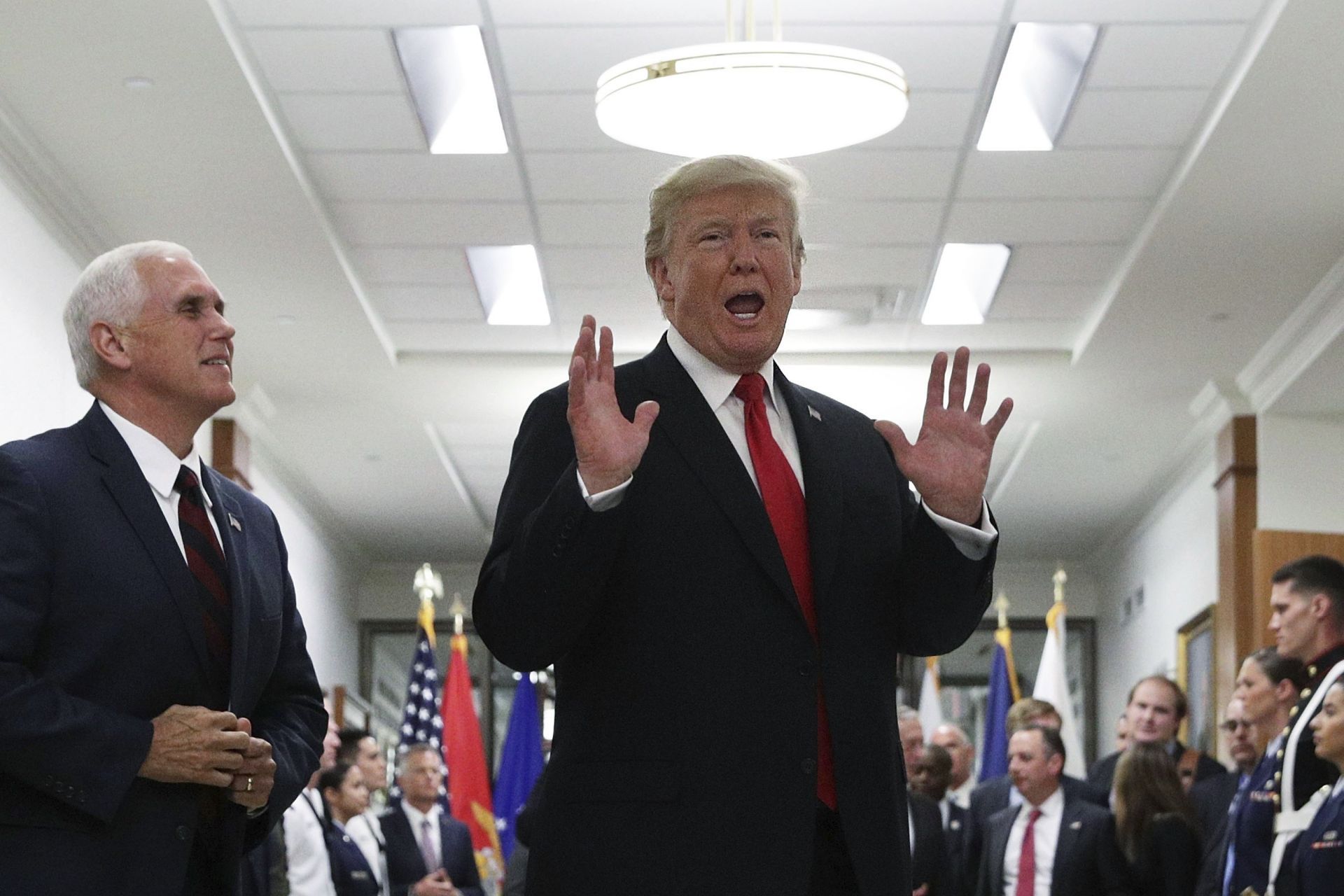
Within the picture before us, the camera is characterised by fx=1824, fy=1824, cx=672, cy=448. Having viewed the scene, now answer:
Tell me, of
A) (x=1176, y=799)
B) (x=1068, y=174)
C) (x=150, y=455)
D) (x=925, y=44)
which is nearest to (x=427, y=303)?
(x=1068, y=174)

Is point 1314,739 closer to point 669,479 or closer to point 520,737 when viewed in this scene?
point 669,479

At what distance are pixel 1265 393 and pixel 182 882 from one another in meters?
9.31

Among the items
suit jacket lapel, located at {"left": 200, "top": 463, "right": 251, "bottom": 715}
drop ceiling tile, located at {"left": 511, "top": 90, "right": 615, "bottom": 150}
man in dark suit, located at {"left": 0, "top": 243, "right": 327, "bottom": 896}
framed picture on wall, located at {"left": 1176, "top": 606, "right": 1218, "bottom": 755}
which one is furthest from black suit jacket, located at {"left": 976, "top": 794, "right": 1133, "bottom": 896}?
suit jacket lapel, located at {"left": 200, "top": 463, "right": 251, "bottom": 715}

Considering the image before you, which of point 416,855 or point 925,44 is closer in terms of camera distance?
point 925,44

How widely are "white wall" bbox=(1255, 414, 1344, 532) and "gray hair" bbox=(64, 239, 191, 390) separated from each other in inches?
361

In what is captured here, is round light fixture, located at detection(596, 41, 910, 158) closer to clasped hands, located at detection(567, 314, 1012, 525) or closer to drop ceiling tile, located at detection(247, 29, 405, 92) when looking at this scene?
drop ceiling tile, located at detection(247, 29, 405, 92)

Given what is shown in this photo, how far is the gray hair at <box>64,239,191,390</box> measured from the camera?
2832 mm

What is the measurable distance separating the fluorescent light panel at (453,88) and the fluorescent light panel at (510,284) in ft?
4.57

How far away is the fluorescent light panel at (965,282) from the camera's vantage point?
9.26m

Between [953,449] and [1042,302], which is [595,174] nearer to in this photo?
[1042,302]

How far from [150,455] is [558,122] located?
4.75 metres

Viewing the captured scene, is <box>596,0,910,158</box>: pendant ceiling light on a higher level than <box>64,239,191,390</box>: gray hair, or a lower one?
higher

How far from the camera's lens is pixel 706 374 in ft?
7.91

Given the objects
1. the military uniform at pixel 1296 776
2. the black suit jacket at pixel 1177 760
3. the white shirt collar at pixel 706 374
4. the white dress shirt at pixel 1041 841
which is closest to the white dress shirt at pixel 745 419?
the white shirt collar at pixel 706 374
